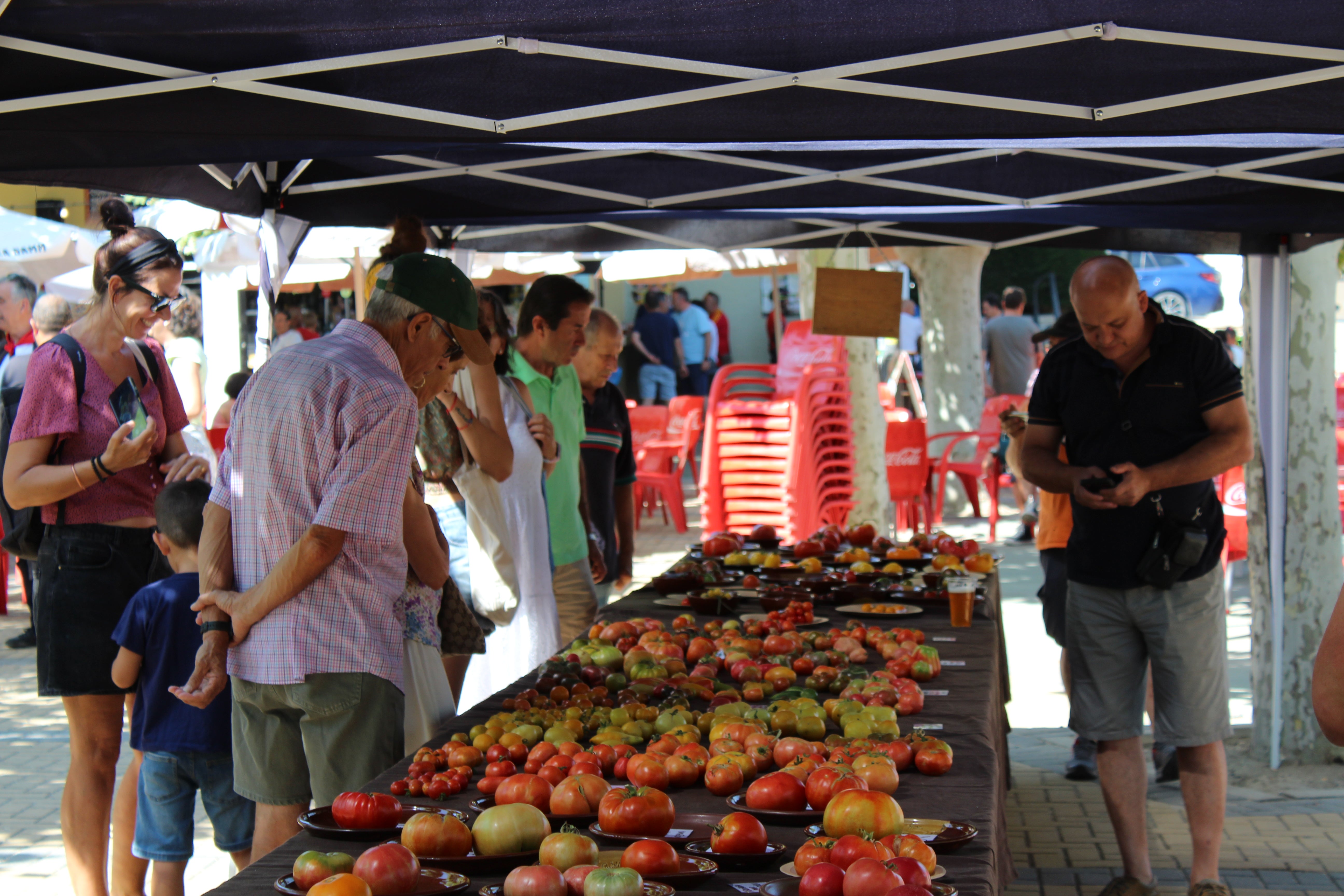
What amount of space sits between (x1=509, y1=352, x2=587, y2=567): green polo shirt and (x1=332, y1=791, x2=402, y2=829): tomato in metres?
2.21

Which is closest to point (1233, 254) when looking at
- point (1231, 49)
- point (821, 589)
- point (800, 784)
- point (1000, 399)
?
point (821, 589)

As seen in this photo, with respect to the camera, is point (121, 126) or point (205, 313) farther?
point (205, 313)

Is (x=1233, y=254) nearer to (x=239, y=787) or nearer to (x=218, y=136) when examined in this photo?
(x=218, y=136)

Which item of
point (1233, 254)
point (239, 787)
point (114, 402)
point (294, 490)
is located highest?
point (1233, 254)

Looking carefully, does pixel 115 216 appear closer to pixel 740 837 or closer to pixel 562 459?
pixel 562 459

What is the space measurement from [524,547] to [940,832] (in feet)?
7.21

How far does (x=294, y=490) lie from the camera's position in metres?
2.60

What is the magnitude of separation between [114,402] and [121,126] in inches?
37.8

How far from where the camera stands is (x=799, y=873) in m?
1.81

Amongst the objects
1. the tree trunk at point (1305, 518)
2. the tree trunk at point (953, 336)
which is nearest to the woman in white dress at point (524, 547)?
the tree trunk at point (1305, 518)

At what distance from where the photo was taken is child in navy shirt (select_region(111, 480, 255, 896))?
10.1ft

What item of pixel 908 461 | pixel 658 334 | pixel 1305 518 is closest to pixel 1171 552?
pixel 1305 518

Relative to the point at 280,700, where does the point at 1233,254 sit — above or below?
above

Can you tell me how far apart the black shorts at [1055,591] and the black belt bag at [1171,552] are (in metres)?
1.03
